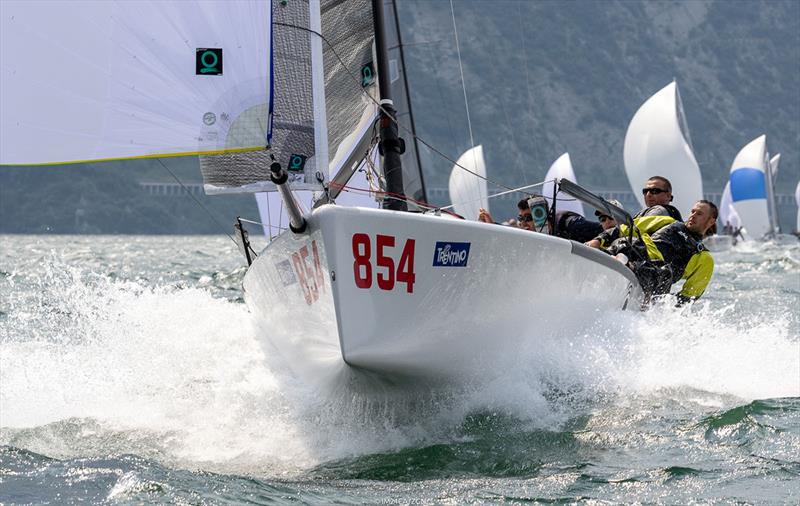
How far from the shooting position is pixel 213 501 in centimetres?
316

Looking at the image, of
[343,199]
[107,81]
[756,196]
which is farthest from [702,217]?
[756,196]

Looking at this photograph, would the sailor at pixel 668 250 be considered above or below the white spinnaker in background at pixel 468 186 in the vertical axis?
below

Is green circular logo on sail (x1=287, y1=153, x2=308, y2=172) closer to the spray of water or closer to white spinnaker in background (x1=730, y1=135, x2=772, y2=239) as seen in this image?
the spray of water

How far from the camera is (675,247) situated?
557 centimetres

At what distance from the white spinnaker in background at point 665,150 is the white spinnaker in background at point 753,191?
6889mm

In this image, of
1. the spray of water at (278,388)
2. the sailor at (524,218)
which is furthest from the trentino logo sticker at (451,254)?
the sailor at (524,218)

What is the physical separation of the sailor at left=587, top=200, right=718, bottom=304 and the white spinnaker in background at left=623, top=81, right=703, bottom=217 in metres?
20.7

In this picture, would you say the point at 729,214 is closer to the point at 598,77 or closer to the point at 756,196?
→ the point at 756,196

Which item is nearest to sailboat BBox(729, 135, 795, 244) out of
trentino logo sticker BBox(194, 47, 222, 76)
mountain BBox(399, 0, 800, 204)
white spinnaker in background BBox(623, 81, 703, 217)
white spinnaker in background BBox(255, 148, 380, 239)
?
white spinnaker in background BBox(623, 81, 703, 217)

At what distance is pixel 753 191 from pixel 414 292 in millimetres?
32412

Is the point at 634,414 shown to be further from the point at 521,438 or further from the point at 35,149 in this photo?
the point at 35,149

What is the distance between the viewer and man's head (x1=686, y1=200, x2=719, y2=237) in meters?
5.54

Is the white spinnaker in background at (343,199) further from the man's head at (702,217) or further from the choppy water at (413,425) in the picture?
the man's head at (702,217)

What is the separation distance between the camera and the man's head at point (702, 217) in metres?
5.54
